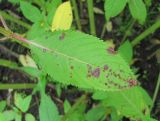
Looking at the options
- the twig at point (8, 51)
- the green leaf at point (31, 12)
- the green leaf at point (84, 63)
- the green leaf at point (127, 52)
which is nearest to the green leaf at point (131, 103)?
the green leaf at point (127, 52)

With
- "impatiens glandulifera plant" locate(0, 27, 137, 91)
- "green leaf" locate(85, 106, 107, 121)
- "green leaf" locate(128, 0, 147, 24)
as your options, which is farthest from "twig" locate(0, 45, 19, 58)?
"impatiens glandulifera plant" locate(0, 27, 137, 91)

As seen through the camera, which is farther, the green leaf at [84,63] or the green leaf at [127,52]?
the green leaf at [127,52]

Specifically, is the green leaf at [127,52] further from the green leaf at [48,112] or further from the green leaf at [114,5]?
the green leaf at [48,112]

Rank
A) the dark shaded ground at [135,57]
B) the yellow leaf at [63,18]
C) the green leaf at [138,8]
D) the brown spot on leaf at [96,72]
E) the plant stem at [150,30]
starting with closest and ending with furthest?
the brown spot on leaf at [96,72]
the yellow leaf at [63,18]
the green leaf at [138,8]
the plant stem at [150,30]
the dark shaded ground at [135,57]

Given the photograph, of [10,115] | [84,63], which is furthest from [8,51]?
[84,63]

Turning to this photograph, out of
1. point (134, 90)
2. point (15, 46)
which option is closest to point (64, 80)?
point (134, 90)

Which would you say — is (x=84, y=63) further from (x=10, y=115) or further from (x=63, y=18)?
(x=10, y=115)

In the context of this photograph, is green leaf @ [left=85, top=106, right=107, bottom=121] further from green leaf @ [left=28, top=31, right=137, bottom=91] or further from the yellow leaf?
green leaf @ [left=28, top=31, right=137, bottom=91]
